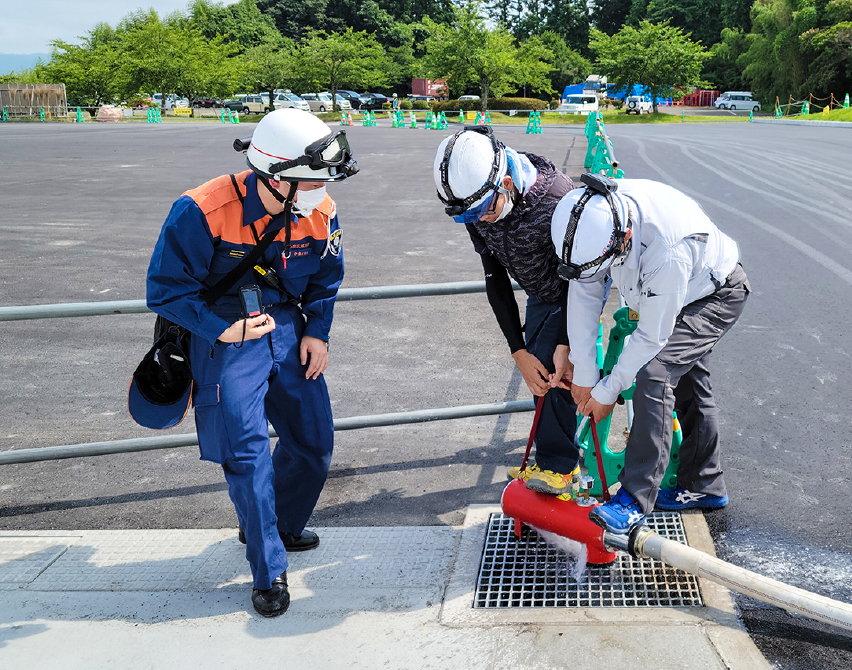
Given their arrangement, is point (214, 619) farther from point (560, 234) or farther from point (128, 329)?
point (128, 329)

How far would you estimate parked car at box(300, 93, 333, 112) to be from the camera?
52.4 metres

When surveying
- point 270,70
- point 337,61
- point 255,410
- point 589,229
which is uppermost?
point 337,61

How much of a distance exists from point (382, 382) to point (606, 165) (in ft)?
13.0

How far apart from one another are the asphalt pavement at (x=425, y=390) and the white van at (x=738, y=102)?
4719cm

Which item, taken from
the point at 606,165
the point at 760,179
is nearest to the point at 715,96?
the point at 760,179

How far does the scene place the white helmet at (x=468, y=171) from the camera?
8.96 ft

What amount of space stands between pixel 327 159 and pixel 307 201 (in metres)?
0.20

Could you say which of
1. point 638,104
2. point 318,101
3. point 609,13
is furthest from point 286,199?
point 609,13

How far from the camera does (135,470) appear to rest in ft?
14.2

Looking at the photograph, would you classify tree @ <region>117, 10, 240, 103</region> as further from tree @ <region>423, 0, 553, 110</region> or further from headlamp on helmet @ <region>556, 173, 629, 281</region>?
headlamp on helmet @ <region>556, 173, 629, 281</region>

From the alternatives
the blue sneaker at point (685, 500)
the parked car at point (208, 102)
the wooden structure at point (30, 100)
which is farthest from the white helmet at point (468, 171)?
the parked car at point (208, 102)

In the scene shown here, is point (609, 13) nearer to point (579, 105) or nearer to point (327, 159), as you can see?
point (579, 105)

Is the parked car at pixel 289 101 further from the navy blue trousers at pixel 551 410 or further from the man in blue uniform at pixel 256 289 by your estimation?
the man in blue uniform at pixel 256 289

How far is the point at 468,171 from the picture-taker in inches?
107
